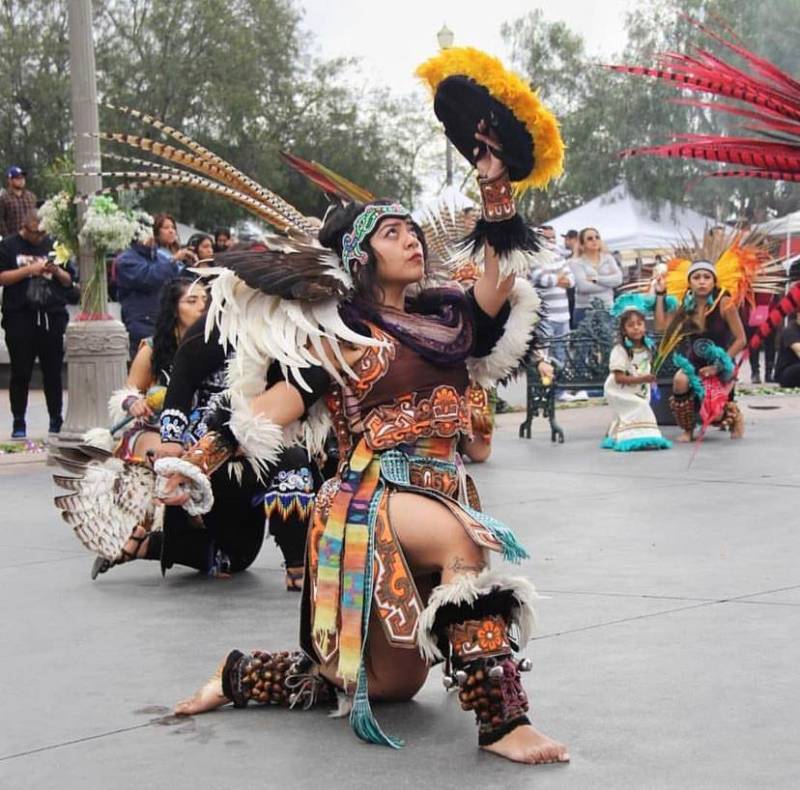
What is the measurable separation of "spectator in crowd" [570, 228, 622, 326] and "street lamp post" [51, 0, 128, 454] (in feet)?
21.8

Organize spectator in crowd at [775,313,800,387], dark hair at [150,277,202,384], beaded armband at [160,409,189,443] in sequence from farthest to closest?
spectator in crowd at [775,313,800,387]
dark hair at [150,277,202,384]
beaded armband at [160,409,189,443]

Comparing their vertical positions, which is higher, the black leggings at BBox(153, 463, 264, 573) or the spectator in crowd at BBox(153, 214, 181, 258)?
the spectator in crowd at BBox(153, 214, 181, 258)

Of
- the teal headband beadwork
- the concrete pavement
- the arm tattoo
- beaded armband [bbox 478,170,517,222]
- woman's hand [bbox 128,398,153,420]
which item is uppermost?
beaded armband [bbox 478,170,517,222]

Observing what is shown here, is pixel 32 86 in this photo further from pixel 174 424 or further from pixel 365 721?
pixel 365 721

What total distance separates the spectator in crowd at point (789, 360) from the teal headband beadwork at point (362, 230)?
12711 millimetres

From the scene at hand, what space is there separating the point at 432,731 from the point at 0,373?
17.3 metres

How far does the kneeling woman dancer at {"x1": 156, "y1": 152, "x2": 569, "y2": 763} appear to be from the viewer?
4.32 m

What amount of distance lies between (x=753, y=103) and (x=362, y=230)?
2.38 meters

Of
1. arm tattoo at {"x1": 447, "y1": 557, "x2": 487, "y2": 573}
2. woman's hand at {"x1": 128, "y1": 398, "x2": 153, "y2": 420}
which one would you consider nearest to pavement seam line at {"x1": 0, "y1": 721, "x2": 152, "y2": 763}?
arm tattoo at {"x1": 447, "y1": 557, "x2": 487, "y2": 573}

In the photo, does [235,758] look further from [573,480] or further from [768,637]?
[573,480]

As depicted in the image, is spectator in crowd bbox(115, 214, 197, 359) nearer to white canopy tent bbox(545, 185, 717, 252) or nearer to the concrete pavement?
the concrete pavement

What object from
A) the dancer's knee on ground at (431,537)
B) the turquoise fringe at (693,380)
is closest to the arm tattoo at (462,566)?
the dancer's knee on ground at (431,537)

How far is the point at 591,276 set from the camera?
56.1 feet

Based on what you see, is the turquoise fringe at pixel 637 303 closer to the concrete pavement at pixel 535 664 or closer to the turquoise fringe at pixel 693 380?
the turquoise fringe at pixel 693 380
